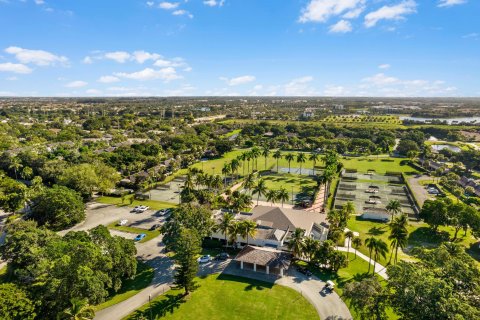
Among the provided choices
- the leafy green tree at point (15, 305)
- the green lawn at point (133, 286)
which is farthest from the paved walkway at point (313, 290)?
the leafy green tree at point (15, 305)

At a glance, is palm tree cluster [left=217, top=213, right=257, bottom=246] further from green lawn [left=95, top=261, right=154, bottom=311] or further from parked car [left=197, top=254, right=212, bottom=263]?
green lawn [left=95, top=261, right=154, bottom=311]

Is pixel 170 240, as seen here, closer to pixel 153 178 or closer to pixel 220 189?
pixel 220 189

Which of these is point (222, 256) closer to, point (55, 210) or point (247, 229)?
point (247, 229)

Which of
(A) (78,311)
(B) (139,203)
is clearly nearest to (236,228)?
(A) (78,311)

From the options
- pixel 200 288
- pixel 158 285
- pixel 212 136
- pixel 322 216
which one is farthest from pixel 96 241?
pixel 212 136

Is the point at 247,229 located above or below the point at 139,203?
above

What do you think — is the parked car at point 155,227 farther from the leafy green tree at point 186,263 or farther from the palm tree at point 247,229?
the leafy green tree at point 186,263

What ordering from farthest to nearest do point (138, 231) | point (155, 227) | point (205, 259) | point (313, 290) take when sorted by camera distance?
point (155, 227)
point (138, 231)
point (205, 259)
point (313, 290)

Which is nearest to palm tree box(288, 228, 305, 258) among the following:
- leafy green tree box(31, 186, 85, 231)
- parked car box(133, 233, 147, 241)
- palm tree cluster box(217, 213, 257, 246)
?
palm tree cluster box(217, 213, 257, 246)
